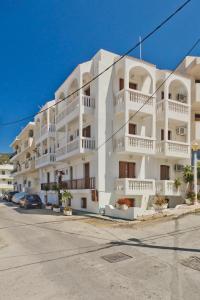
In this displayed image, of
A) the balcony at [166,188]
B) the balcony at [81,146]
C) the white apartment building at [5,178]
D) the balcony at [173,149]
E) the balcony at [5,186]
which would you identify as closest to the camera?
the balcony at [81,146]

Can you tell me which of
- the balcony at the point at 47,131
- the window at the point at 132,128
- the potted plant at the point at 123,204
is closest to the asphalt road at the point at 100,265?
the potted plant at the point at 123,204

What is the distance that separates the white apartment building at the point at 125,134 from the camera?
18.7m

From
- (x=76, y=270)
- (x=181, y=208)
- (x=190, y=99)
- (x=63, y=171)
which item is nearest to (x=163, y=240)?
(x=76, y=270)

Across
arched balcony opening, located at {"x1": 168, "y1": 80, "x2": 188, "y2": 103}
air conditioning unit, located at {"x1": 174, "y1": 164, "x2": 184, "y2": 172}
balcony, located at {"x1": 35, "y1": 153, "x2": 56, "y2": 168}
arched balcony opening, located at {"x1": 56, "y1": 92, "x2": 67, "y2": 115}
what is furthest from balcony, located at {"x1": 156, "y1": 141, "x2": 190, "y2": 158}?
balcony, located at {"x1": 35, "y1": 153, "x2": 56, "y2": 168}

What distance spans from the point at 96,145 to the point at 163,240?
34.4 ft

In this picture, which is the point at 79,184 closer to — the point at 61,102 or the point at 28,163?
the point at 61,102

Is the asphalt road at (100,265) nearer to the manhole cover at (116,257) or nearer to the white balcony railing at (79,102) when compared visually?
the manhole cover at (116,257)

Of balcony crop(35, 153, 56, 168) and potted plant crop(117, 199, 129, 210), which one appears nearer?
potted plant crop(117, 199, 129, 210)

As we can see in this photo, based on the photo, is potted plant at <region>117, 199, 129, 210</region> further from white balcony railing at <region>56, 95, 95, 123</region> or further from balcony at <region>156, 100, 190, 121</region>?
white balcony railing at <region>56, 95, 95, 123</region>

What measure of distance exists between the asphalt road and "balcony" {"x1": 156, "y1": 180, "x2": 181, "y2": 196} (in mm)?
7445

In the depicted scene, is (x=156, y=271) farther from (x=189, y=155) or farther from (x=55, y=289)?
(x=189, y=155)

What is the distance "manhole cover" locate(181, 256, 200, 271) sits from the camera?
6688 millimetres

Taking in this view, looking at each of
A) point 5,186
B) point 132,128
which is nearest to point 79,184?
point 132,128

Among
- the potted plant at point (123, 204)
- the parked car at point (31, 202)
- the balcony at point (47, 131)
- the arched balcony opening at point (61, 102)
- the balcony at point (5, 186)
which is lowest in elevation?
the balcony at point (5, 186)
